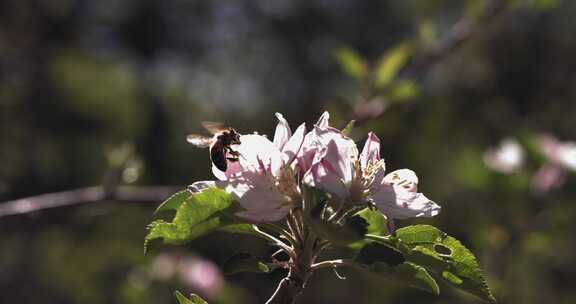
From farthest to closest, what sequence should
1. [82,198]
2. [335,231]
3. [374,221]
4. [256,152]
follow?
[82,198] < [256,152] < [374,221] < [335,231]

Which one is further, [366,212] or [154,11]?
[154,11]

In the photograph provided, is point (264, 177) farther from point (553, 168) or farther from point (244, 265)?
point (553, 168)

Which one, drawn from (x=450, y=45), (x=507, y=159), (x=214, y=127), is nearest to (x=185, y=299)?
(x=214, y=127)

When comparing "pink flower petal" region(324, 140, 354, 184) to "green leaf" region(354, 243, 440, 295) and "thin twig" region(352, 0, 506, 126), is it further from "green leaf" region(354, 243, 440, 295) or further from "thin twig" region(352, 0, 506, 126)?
"thin twig" region(352, 0, 506, 126)

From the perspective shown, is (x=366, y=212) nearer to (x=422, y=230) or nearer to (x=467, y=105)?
(x=422, y=230)

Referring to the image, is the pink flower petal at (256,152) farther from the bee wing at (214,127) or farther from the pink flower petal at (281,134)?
the bee wing at (214,127)

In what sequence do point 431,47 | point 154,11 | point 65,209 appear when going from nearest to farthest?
point 65,209
point 431,47
point 154,11

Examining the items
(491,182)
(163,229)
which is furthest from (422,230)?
(491,182)
